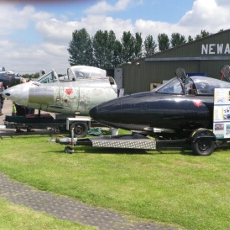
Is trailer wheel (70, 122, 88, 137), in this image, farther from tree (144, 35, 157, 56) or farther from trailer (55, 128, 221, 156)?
tree (144, 35, 157, 56)

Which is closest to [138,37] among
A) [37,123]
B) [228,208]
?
[37,123]

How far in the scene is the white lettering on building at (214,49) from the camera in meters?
22.1

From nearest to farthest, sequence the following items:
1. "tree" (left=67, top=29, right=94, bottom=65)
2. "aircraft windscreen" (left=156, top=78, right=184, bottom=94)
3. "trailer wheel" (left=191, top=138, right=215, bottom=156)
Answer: "trailer wheel" (left=191, top=138, right=215, bottom=156), "aircraft windscreen" (left=156, top=78, right=184, bottom=94), "tree" (left=67, top=29, right=94, bottom=65)

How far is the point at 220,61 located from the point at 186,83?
599 inches

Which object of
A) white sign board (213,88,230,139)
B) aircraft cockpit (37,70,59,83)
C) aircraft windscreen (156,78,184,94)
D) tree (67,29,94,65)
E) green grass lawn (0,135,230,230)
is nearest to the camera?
green grass lawn (0,135,230,230)

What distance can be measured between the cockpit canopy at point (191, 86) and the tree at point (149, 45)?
2485 inches

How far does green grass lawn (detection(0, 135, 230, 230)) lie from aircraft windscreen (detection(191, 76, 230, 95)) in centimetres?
156

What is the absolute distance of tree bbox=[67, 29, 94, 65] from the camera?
3004 inches

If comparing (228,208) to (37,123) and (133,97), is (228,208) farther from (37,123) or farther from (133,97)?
(37,123)

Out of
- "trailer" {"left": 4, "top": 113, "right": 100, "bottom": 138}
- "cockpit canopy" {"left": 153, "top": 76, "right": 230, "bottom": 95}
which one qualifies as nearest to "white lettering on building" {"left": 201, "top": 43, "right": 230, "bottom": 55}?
"trailer" {"left": 4, "top": 113, "right": 100, "bottom": 138}

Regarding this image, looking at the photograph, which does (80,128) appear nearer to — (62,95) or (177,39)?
(62,95)

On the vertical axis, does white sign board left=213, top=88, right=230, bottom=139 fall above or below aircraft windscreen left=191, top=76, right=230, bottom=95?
below

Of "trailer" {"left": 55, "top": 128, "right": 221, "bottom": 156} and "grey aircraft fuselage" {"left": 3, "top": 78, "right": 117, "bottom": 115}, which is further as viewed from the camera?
"grey aircraft fuselage" {"left": 3, "top": 78, "right": 117, "bottom": 115}

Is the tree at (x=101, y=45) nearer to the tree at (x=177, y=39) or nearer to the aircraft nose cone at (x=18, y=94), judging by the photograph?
the tree at (x=177, y=39)
